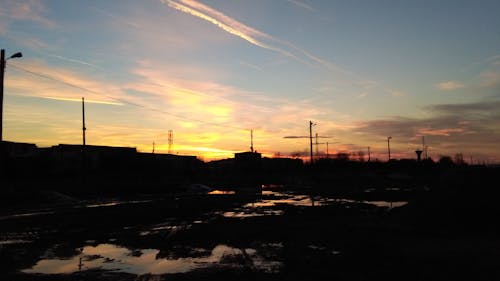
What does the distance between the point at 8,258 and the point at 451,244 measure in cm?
1469

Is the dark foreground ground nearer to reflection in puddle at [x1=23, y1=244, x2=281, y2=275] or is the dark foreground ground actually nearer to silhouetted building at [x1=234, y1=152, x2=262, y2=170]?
reflection in puddle at [x1=23, y1=244, x2=281, y2=275]

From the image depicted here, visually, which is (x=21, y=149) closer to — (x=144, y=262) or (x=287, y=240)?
(x=287, y=240)

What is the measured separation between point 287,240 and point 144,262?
6.09 metres

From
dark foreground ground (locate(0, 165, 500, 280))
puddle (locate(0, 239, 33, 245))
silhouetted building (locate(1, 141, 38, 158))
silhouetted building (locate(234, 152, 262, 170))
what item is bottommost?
dark foreground ground (locate(0, 165, 500, 280))

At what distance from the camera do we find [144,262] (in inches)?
501

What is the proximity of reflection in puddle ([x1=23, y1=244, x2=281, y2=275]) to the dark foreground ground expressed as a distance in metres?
0.06

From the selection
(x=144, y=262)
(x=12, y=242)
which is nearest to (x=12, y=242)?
(x=12, y=242)

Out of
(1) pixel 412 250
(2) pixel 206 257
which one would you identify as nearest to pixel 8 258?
(2) pixel 206 257

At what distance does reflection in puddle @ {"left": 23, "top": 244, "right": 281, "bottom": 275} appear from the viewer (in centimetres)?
1175

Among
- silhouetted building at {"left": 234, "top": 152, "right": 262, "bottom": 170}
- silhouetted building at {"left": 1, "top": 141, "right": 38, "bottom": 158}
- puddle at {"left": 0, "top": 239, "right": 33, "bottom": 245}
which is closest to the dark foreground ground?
puddle at {"left": 0, "top": 239, "right": 33, "bottom": 245}

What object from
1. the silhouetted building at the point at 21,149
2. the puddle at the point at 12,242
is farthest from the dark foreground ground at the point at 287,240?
the silhouetted building at the point at 21,149

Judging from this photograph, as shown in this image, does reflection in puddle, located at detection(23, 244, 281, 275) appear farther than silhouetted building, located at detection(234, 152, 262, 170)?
No

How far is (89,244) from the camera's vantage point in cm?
1591

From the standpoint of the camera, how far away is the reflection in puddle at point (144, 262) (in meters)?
11.8
